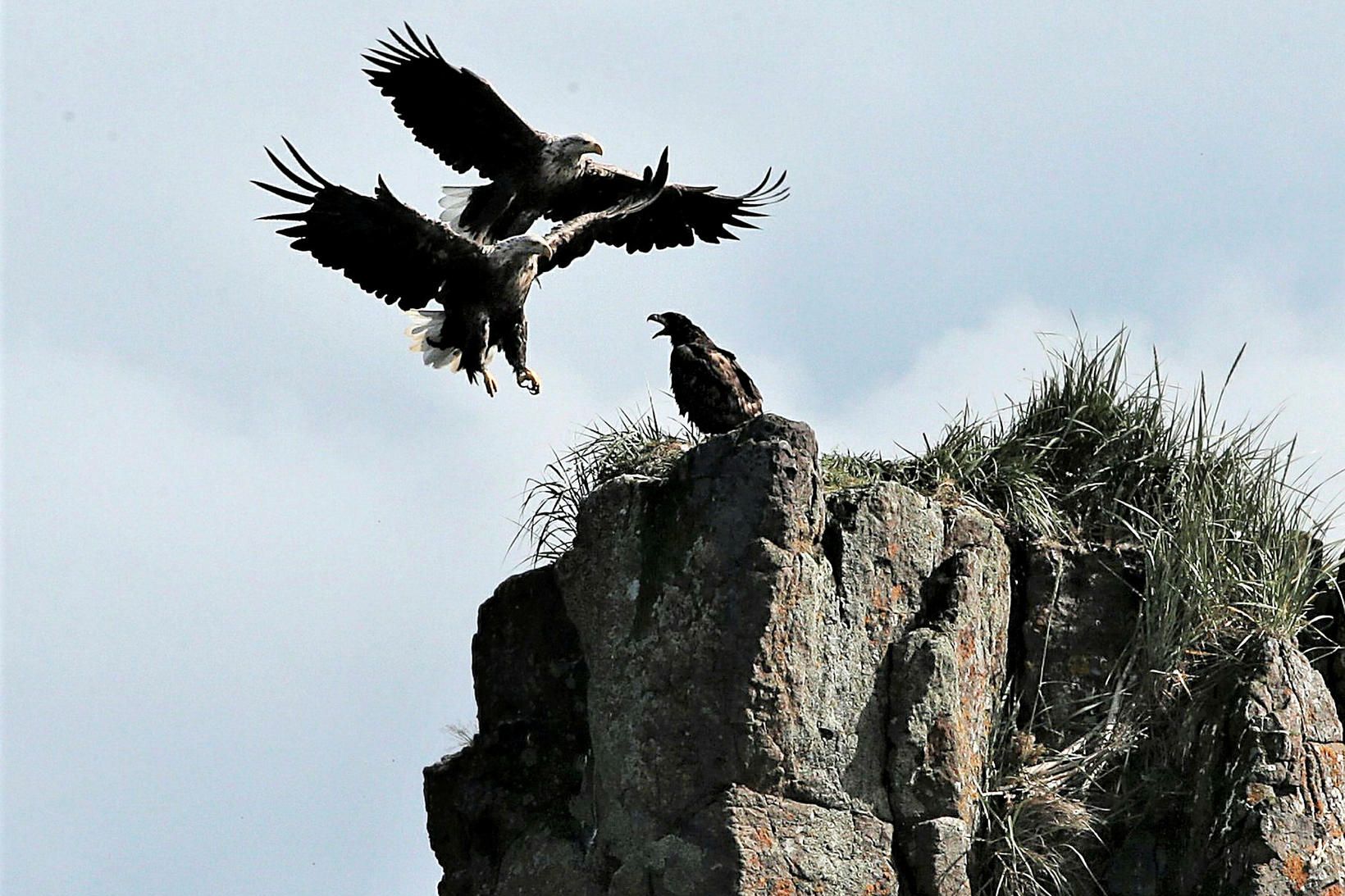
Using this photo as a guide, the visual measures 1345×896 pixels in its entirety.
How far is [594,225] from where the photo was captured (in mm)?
11039

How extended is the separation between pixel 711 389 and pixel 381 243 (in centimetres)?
222

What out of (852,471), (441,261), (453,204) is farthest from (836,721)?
(453,204)

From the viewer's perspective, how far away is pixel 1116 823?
27.9ft

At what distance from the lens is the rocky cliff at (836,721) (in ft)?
25.2

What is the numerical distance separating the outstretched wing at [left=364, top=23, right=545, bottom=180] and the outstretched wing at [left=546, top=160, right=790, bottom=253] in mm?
428

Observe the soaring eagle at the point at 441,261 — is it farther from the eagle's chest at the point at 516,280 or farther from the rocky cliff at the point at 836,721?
the rocky cliff at the point at 836,721

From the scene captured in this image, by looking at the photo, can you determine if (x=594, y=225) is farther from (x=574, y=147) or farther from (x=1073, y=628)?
(x=1073, y=628)

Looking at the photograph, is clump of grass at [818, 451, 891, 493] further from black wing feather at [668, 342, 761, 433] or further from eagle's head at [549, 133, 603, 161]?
eagle's head at [549, 133, 603, 161]

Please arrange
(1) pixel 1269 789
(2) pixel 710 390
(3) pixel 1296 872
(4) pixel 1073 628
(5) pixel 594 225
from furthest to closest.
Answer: (5) pixel 594 225 < (2) pixel 710 390 < (4) pixel 1073 628 < (1) pixel 1269 789 < (3) pixel 1296 872

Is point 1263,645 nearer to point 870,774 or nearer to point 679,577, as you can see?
point 870,774

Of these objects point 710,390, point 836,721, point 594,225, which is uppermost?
point 594,225

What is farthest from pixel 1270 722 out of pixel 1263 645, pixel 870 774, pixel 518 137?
pixel 518 137

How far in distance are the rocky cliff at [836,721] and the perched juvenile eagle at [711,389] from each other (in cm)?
88

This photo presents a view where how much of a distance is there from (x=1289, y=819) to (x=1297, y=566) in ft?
4.65
